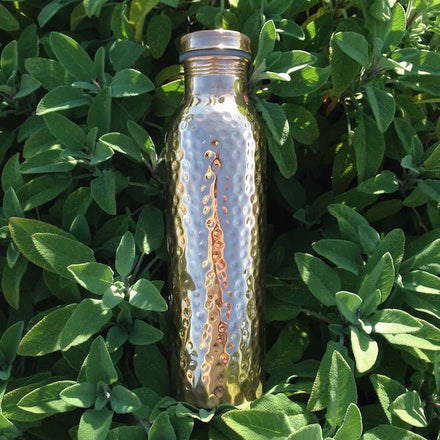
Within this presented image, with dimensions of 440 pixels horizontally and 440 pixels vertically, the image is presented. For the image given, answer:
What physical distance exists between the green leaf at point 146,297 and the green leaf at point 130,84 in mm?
228

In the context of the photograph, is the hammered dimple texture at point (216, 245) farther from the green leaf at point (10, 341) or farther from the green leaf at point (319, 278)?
the green leaf at point (10, 341)

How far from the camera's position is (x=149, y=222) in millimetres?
719

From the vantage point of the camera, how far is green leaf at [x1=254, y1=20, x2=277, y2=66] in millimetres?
647

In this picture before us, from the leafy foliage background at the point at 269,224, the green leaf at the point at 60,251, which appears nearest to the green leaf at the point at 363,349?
the leafy foliage background at the point at 269,224

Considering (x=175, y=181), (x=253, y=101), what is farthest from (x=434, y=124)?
(x=175, y=181)

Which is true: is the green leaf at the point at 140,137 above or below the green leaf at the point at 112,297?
above

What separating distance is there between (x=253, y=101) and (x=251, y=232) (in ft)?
0.55

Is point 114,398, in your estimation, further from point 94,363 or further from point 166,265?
point 166,265

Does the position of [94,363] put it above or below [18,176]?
below

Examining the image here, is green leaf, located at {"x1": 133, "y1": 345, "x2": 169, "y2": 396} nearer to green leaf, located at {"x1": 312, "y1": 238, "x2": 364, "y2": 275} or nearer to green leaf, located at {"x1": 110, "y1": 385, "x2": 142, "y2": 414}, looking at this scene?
green leaf, located at {"x1": 110, "y1": 385, "x2": 142, "y2": 414}

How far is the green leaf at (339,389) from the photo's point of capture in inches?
23.3

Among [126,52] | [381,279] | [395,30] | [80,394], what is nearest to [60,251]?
[80,394]

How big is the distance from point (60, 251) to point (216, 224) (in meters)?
0.18

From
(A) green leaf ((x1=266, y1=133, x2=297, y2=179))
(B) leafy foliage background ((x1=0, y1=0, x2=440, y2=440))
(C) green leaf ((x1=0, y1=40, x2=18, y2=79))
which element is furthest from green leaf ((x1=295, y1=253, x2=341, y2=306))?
(C) green leaf ((x1=0, y1=40, x2=18, y2=79))
